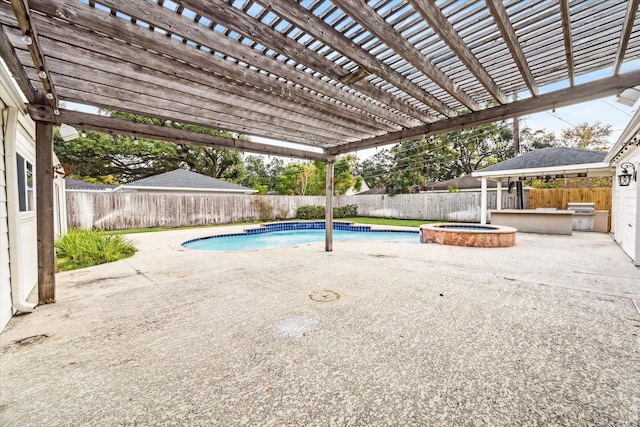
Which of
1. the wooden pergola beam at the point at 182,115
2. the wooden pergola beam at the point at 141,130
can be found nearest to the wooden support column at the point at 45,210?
the wooden pergola beam at the point at 141,130

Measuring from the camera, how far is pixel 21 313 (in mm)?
2906

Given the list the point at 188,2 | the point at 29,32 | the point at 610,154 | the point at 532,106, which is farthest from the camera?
the point at 610,154

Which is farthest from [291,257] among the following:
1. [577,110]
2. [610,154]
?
[577,110]

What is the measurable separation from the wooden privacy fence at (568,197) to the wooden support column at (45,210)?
51.4ft

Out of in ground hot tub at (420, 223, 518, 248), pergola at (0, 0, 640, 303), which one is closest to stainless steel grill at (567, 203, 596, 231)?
in ground hot tub at (420, 223, 518, 248)

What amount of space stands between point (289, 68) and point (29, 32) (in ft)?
5.87

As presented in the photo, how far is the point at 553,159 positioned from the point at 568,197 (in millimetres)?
2707

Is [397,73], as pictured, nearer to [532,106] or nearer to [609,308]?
[532,106]

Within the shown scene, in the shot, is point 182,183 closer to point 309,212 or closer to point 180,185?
point 180,185

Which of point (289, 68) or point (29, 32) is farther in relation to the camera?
point (289, 68)

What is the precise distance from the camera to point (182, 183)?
14.9 m

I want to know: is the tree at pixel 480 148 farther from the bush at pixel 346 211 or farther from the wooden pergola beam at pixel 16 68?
the wooden pergola beam at pixel 16 68

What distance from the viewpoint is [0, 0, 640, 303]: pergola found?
1.81m

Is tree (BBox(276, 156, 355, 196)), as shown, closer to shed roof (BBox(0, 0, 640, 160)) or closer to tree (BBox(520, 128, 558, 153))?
tree (BBox(520, 128, 558, 153))
